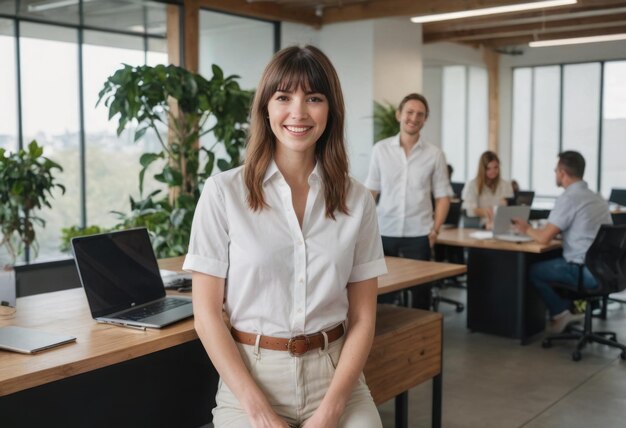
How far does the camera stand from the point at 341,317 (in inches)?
84.4

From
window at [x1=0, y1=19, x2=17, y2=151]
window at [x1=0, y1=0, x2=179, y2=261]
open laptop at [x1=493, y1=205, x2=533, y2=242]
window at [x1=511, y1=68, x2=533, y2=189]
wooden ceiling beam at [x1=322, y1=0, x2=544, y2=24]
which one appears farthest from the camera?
window at [x1=511, y1=68, x2=533, y2=189]

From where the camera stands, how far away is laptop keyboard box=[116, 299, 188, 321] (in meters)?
2.46

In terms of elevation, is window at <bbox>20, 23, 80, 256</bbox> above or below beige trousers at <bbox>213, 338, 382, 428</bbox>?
above

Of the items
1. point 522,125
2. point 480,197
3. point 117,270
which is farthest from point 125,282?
point 522,125

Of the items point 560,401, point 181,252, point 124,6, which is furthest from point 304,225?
point 124,6

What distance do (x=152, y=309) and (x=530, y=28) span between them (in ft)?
30.8

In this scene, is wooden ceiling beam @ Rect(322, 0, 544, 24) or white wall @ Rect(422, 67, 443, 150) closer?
wooden ceiling beam @ Rect(322, 0, 544, 24)

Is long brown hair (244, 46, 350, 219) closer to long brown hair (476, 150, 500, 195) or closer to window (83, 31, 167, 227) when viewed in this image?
window (83, 31, 167, 227)

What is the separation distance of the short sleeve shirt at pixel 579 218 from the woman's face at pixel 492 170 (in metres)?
2.20

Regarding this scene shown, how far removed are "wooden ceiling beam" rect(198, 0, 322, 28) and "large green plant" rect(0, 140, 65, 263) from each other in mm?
2794

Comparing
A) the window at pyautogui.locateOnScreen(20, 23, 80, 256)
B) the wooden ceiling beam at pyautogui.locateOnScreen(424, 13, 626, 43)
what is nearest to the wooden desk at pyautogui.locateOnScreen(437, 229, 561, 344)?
the window at pyautogui.locateOnScreen(20, 23, 80, 256)

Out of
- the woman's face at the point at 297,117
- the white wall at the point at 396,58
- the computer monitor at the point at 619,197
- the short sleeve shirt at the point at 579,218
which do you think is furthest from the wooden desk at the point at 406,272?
the computer monitor at the point at 619,197

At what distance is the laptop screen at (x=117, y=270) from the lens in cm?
246

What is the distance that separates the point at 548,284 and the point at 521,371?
0.87m
